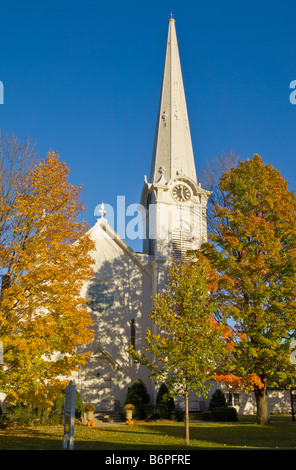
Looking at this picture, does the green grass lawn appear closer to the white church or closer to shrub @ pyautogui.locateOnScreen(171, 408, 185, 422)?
shrub @ pyautogui.locateOnScreen(171, 408, 185, 422)

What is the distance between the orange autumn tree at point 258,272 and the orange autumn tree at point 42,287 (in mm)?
6299

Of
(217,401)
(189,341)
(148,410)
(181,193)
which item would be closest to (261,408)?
(217,401)

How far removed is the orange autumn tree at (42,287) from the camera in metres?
12.9

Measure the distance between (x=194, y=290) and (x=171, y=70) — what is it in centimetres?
2648

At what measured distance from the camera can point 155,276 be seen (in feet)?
90.0

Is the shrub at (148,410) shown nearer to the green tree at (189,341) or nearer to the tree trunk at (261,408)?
the tree trunk at (261,408)

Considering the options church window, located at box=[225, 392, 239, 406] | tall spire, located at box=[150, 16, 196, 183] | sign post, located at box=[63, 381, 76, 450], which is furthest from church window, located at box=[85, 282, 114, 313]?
sign post, located at box=[63, 381, 76, 450]

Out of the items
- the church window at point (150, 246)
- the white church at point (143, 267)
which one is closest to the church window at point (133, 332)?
the white church at point (143, 267)

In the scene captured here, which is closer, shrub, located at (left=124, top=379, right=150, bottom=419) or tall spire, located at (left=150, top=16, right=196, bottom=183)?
shrub, located at (left=124, top=379, right=150, bottom=419)

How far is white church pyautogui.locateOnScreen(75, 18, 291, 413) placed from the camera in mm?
25250

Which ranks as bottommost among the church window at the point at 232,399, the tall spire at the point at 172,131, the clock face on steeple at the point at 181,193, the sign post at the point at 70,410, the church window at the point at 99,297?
the church window at the point at 232,399

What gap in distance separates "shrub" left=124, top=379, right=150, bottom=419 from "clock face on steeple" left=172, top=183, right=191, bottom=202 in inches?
490

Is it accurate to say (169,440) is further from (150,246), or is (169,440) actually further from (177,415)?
(150,246)
